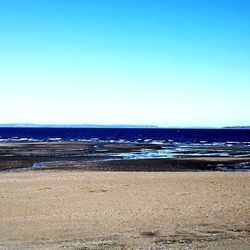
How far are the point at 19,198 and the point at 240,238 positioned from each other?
10.6 metres

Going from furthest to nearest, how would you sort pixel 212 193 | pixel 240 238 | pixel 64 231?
pixel 212 193 → pixel 64 231 → pixel 240 238

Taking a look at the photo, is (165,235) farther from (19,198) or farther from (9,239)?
(19,198)

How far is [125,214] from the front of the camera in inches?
569

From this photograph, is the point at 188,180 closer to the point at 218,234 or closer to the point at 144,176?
the point at 144,176

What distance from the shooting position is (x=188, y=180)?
23594 millimetres

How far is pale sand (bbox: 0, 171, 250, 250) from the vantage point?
10.9 metres

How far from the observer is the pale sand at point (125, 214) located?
1095 centimetres

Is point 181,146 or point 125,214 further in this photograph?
point 181,146

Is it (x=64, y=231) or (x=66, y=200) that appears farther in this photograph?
(x=66, y=200)

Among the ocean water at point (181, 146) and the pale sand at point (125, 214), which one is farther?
the ocean water at point (181, 146)

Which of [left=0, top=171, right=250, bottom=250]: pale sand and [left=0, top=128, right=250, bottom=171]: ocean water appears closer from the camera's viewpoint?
[left=0, top=171, right=250, bottom=250]: pale sand

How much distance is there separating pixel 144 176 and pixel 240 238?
15.0 meters

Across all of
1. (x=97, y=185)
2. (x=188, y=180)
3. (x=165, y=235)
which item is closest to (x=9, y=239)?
(x=165, y=235)

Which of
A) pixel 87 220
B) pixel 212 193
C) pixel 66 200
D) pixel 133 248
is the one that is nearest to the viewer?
pixel 133 248
